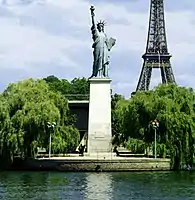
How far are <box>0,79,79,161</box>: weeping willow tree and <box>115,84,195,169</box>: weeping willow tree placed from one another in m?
3.77

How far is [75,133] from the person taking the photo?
40156 millimetres

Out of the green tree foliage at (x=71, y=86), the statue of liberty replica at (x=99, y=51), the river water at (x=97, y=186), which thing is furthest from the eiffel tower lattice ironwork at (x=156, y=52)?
the river water at (x=97, y=186)

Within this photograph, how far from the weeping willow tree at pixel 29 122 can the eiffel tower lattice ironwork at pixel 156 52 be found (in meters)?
29.6

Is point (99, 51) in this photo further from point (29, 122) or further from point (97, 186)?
point (97, 186)

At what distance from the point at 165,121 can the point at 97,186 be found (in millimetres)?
11480

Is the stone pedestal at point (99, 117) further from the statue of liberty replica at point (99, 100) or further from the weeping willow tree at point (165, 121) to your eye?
the weeping willow tree at point (165, 121)

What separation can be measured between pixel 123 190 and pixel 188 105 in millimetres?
14335

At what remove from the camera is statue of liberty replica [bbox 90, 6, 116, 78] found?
142ft

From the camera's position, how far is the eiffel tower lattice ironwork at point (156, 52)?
228 feet

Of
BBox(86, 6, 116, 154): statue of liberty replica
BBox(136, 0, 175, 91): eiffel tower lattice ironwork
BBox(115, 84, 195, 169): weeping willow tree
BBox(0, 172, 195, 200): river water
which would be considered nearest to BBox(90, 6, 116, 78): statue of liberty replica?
BBox(86, 6, 116, 154): statue of liberty replica

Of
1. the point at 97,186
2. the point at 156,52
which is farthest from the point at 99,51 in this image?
the point at 156,52

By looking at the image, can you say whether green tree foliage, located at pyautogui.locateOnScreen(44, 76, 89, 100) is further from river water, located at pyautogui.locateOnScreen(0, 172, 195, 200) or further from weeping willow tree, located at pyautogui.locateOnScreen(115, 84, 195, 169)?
river water, located at pyautogui.locateOnScreen(0, 172, 195, 200)

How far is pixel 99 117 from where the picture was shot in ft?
139

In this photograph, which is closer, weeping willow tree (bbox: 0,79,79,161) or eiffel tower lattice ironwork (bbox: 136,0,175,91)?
weeping willow tree (bbox: 0,79,79,161)
